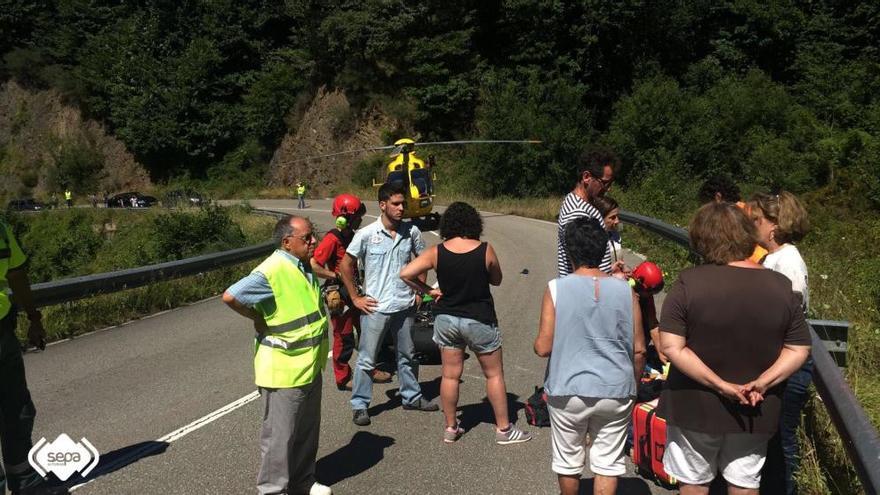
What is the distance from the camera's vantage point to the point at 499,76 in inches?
1893

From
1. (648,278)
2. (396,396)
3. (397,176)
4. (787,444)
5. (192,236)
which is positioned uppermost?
(648,278)

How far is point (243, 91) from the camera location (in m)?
64.3

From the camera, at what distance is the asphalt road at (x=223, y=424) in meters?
5.20

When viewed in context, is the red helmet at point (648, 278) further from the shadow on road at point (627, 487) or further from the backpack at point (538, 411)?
the backpack at point (538, 411)

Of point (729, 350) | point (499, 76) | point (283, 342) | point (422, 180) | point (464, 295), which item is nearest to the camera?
point (729, 350)

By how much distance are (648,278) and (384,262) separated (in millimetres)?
2322

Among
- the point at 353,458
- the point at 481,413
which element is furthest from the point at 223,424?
the point at 481,413

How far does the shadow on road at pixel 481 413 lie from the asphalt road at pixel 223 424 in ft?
0.06

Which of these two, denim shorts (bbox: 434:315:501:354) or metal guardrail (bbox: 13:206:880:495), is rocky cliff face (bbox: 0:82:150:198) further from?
denim shorts (bbox: 434:315:501:354)

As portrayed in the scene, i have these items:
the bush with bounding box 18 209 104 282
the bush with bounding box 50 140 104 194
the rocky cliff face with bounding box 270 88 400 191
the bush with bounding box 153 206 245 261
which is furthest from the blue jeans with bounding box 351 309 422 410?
the bush with bounding box 50 140 104 194

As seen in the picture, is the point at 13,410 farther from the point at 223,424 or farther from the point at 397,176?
the point at 397,176

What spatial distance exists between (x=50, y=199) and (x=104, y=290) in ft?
178

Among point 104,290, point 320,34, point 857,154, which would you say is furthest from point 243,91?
point 104,290

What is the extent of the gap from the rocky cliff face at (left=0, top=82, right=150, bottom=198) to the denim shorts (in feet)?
206
